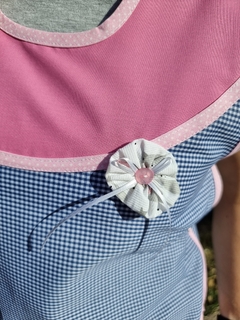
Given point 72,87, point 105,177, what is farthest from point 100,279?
point 72,87

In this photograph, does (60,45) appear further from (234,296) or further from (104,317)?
(234,296)

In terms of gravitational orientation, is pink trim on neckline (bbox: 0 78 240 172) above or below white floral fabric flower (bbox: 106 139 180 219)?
above

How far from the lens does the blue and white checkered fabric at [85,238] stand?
643mm

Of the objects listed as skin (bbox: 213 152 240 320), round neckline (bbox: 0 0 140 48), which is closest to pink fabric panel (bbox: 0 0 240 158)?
round neckline (bbox: 0 0 140 48)

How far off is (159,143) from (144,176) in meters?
0.05

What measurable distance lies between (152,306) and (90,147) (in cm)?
34

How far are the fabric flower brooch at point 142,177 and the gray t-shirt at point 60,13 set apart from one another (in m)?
0.18

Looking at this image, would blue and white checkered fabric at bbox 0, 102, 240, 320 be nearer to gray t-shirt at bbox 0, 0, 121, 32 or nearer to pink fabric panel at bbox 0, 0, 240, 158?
pink fabric panel at bbox 0, 0, 240, 158

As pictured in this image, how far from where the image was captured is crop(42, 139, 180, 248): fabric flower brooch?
0.62 meters

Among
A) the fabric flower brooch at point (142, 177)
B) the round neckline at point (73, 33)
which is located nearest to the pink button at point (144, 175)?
the fabric flower brooch at point (142, 177)

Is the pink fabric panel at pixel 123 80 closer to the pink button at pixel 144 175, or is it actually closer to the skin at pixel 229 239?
the pink button at pixel 144 175

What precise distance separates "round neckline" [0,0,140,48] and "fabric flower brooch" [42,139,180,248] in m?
0.15

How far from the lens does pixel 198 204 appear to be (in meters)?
0.77

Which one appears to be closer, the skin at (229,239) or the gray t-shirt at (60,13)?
the gray t-shirt at (60,13)
